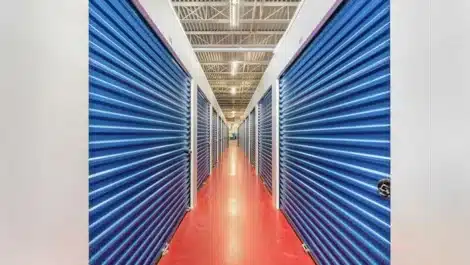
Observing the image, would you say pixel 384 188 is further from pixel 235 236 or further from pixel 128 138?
pixel 235 236

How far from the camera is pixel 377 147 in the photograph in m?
1.47

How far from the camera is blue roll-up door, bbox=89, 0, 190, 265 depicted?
1.45 metres

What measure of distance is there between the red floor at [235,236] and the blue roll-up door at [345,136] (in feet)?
0.89

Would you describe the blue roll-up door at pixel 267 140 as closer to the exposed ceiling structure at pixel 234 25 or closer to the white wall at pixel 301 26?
the white wall at pixel 301 26
